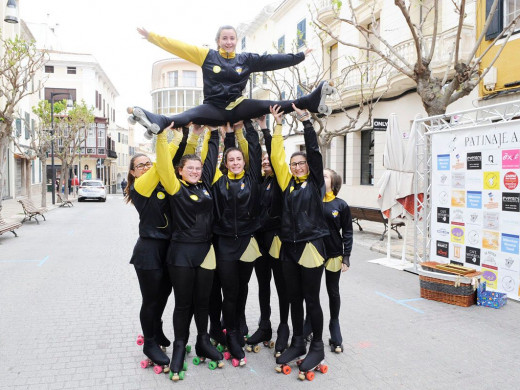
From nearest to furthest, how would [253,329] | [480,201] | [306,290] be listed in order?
[306,290]
[253,329]
[480,201]

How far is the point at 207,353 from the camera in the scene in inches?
167

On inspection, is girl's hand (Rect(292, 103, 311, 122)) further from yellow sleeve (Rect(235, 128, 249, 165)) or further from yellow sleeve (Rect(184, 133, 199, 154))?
yellow sleeve (Rect(184, 133, 199, 154))

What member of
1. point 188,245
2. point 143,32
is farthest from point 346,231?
point 143,32

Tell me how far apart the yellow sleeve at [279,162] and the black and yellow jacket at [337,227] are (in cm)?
69

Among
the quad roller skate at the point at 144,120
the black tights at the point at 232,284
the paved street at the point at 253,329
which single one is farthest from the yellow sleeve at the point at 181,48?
the paved street at the point at 253,329

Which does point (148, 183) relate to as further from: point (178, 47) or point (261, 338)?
point (261, 338)

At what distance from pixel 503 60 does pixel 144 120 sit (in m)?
11.4

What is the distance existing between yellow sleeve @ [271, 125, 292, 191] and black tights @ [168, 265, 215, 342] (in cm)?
109

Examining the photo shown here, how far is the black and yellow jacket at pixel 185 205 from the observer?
12.7ft

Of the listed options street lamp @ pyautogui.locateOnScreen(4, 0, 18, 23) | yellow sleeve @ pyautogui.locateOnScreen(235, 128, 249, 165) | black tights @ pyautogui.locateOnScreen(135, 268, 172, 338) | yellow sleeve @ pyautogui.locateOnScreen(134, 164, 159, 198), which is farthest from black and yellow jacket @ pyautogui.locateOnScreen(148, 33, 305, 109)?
street lamp @ pyautogui.locateOnScreen(4, 0, 18, 23)

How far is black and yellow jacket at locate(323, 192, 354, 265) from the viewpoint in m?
4.77

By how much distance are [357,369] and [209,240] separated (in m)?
1.88

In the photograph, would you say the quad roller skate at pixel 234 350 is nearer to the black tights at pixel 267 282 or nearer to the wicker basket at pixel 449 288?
the black tights at pixel 267 282

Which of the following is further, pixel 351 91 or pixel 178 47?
pixel 351 91
